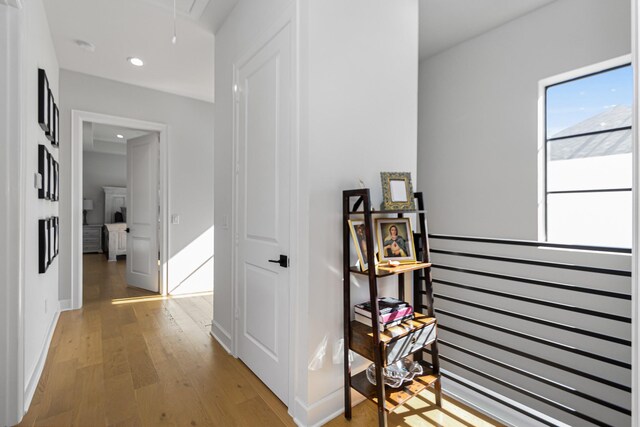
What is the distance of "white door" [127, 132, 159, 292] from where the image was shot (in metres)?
4.34

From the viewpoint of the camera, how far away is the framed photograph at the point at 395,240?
1.82 metres

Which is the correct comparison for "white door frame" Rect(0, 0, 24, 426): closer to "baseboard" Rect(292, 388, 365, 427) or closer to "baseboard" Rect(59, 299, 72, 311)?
"baseboard" Rect(292, 388, 365, 427)

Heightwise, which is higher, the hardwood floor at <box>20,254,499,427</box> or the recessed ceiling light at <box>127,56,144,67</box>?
the recessed ceiling light at <box>127,56,144,67</box>

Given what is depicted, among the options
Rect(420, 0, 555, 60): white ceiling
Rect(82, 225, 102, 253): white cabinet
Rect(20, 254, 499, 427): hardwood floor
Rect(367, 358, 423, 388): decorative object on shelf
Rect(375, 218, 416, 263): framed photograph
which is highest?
Rect(420, 0, 555, 60): white ceiling

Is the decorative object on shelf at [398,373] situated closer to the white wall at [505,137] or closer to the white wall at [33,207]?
the white wall at [505,137]

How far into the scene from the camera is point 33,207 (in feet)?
6.83

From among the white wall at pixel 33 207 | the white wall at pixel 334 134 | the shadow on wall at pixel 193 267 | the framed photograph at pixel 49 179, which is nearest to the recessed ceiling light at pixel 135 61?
the white wall at pixel 33 207

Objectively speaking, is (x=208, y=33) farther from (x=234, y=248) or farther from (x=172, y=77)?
(x=234, y=248)

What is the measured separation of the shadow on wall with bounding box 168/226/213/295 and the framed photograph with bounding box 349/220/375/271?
11.1 feet

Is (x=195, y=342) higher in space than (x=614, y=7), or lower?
lower

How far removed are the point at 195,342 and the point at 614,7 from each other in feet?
14.3

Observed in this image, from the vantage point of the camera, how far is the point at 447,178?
11.6 ft

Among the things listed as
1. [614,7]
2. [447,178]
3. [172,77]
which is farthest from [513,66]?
[172,77]

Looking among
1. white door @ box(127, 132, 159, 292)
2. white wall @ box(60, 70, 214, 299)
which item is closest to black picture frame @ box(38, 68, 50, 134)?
white wall @ box(60, 70, 214, 299)
